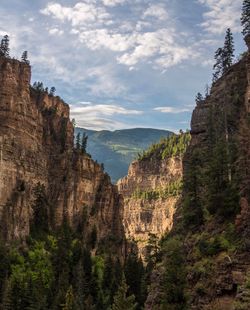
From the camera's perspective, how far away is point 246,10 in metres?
80.4

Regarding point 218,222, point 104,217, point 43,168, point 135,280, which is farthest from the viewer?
point 104,217

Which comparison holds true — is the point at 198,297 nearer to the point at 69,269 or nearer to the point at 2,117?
the point at 69,269

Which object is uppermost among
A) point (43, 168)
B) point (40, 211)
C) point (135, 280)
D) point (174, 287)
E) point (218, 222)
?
point (43, 168)

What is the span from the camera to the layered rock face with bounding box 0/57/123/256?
353 feet

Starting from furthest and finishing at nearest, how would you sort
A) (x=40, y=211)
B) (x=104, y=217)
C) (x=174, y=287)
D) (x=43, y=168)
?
(x=104, y=217)
(x=43, y=168)
(x=40, y=211)
(x=174, y=287)

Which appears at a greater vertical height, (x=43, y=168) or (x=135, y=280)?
(x=43, y=168)

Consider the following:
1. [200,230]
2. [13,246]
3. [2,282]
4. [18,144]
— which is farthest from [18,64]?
[200,230]

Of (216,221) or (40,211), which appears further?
(40,211)

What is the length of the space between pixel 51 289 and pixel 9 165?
105ft

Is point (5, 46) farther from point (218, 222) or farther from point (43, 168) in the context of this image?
point (218, 222)

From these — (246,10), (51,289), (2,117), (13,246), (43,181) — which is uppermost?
(246,10)

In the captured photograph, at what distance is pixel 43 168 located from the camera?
12512 cm

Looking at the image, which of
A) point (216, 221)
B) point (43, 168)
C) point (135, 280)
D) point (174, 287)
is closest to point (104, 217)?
point (43, 168)

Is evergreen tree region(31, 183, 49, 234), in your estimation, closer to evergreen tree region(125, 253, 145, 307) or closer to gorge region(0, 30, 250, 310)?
gorge region(0, 30, 250, 310)
